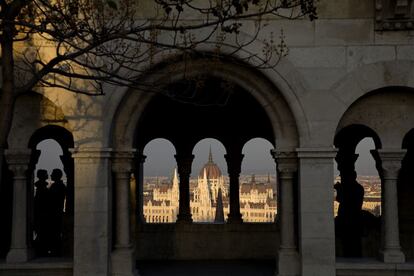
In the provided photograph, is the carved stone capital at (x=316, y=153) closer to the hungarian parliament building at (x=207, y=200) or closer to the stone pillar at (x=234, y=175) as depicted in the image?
the stone pillar at (x=234, y=175)

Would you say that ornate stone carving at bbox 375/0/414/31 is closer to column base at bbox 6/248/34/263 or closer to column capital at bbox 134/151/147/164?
column capital at bbox 134/151/147/164

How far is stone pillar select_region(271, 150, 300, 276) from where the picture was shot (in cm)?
1035

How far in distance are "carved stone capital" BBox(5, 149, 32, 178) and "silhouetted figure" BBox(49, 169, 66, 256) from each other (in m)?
2.79

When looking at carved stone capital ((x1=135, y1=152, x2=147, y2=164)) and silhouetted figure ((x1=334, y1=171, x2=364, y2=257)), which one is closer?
carved stone capital ((x1=135, y1=152, x2=147, y2=164))

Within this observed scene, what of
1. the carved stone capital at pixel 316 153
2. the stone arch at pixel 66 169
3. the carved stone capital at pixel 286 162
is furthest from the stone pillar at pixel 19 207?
the carved stone capital at pixel 316 153

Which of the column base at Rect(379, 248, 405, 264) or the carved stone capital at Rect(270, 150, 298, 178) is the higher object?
the carved stone capital at Rect(270, 150, 298, 178)

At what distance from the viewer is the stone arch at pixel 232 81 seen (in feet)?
34.4

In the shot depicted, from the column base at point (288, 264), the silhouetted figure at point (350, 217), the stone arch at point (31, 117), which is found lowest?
the column base at point (288, 264)

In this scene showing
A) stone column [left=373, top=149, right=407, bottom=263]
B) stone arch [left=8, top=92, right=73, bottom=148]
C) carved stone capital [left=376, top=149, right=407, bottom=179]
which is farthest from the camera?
stone arch [left=8, top=92, right=73, bottom=148]

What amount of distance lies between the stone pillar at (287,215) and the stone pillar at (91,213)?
9.85 ft

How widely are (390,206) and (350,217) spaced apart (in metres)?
3.10

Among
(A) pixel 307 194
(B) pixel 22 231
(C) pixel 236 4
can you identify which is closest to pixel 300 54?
(A) pixel 307 194

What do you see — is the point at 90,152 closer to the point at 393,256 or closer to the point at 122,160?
the point at 122,160

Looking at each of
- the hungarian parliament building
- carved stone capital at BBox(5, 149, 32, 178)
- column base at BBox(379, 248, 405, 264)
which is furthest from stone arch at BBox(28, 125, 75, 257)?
the hungarian parliament building
